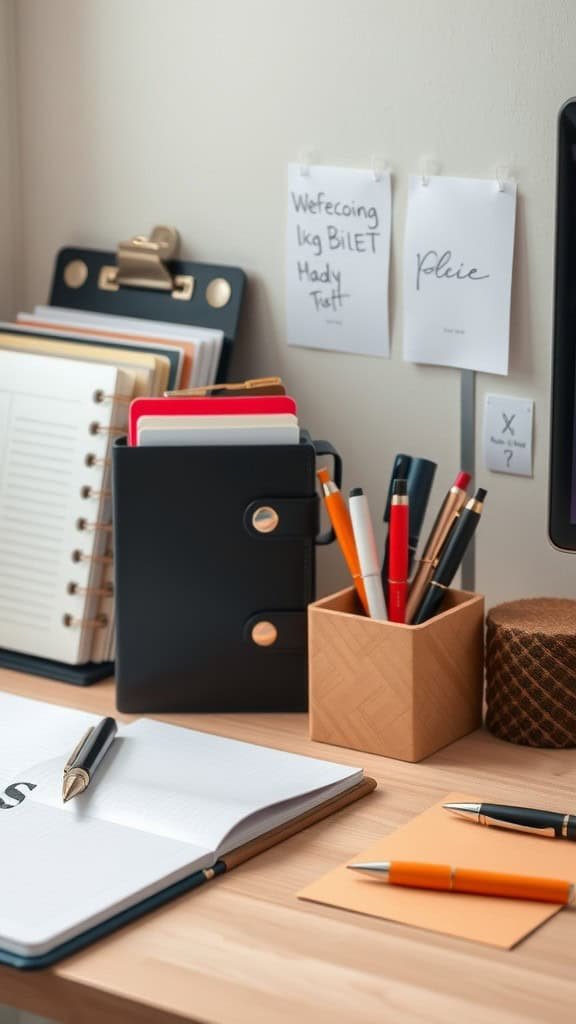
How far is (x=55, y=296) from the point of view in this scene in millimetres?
1457

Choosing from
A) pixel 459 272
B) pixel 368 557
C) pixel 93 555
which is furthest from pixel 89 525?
pixel 459 272

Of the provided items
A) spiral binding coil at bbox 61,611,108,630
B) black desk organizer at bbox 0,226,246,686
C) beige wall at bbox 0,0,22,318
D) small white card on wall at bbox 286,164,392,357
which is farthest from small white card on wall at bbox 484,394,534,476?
beige wall at bbox 0,0,22,318

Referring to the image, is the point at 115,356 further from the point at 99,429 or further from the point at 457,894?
the point at 457,894

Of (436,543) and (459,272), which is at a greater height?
(459,272)

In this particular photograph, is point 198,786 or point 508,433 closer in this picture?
point 198,786

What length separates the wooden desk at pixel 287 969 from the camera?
733 mm

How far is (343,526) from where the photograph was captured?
1.13 m

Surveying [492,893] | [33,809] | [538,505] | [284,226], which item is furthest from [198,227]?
[492,893]

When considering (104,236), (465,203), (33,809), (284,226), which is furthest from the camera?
(104,236)

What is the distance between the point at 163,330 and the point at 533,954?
74 cm

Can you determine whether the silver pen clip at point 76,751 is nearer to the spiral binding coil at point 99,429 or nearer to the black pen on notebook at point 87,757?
the black pen on notebook at point 87,757

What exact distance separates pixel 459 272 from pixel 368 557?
A: 28cm

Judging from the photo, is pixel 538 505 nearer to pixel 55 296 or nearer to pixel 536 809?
pixel 536 809

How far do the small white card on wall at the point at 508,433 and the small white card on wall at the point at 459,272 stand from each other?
3 cm
